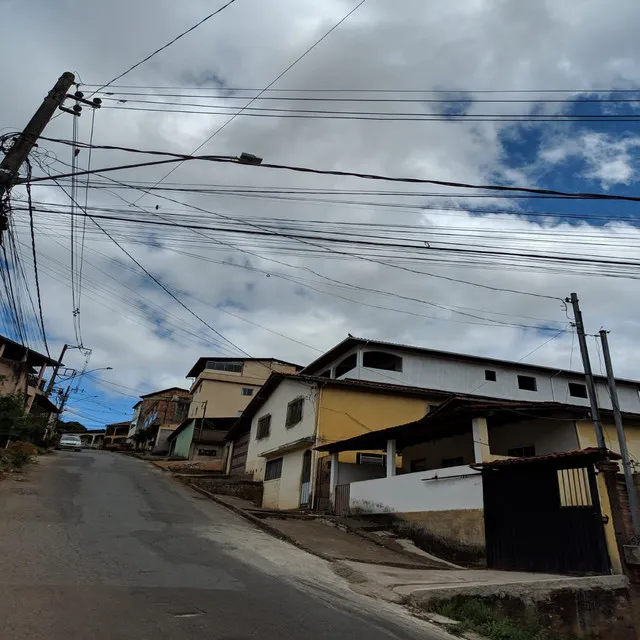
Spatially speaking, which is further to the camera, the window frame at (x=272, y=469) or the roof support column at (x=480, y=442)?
the window frame at (x=272, y=469)

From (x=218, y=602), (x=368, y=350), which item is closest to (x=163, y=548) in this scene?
(x=218, y=602)

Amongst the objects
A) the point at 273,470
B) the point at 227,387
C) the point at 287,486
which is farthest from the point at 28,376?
the point at 287,486

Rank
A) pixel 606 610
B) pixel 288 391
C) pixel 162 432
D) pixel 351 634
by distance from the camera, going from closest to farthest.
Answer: pixel 351 634
pixel 606 610
pixel 288 391
pixel 162 432

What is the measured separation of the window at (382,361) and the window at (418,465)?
919cm

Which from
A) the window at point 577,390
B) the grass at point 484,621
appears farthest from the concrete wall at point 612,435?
the window at point 577,390

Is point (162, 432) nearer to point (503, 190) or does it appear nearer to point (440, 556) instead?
point (440, 556)

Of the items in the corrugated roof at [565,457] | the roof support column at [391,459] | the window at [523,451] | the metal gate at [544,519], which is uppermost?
the window at [523,451]

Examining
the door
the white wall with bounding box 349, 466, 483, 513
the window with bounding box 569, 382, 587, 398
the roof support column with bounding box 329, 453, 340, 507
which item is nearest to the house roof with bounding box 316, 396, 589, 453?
the roof support column with bounding box 329, 453, 340, 507

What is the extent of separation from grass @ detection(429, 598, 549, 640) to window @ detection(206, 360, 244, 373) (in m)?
40.4

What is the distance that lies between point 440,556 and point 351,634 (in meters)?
7.22

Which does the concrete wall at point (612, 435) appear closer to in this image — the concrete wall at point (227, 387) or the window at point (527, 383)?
the window at point (527, 383)

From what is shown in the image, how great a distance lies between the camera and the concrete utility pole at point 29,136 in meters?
7.73

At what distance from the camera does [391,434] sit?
1494 centimetres

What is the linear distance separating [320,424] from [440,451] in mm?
4686
